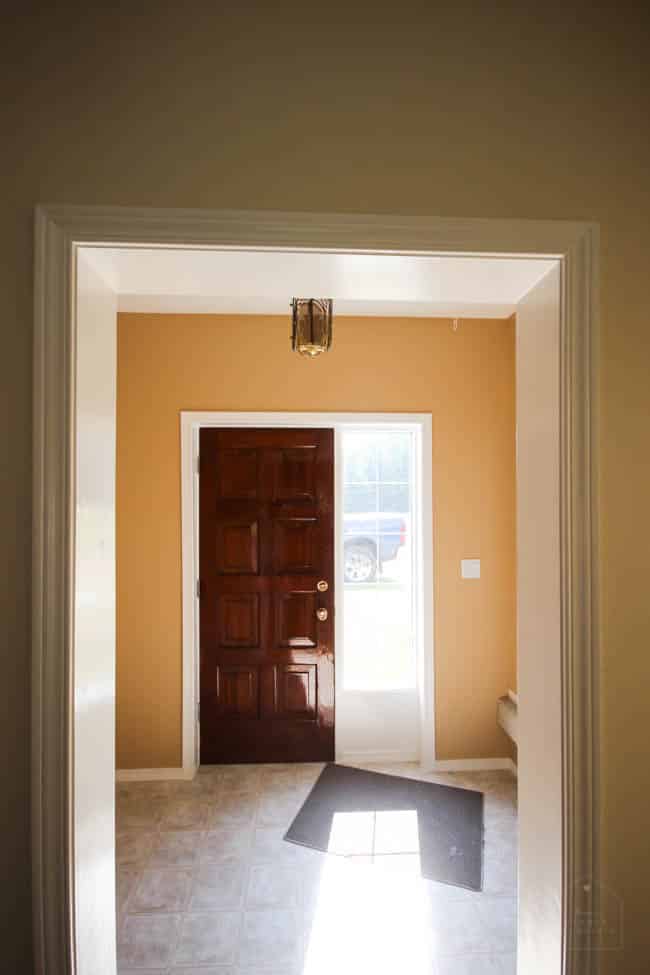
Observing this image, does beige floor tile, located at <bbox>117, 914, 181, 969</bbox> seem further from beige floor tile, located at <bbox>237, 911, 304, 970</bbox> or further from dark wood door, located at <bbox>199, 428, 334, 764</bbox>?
dark wood door, located at <bbox>199, 428, 334, 764</bbox>

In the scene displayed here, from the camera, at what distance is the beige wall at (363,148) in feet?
2.97

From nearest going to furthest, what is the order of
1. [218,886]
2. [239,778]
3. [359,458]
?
[218,886] → [239,778] → [359,458]

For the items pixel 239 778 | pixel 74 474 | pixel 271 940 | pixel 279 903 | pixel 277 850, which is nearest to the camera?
pixel 74 474

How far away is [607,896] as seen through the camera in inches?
37.7

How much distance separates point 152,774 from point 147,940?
1260 millimetres

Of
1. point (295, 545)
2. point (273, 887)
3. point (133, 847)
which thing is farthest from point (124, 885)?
point (295, 545)

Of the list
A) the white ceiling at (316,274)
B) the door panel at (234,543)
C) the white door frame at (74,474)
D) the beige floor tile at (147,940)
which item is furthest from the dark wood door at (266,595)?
the white door frame at (74,474)

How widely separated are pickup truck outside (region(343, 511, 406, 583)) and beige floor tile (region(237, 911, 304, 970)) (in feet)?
5.83

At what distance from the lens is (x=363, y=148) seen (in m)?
0.94

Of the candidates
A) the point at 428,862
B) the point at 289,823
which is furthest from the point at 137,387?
the point at 428,862

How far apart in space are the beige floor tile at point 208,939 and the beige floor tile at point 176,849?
0.37 m

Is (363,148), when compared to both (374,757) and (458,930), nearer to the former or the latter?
(458,930)

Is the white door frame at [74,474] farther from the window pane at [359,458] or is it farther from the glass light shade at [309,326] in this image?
the window pane at [359,458]

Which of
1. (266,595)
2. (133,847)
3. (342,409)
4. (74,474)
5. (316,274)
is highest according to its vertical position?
(342,409)
